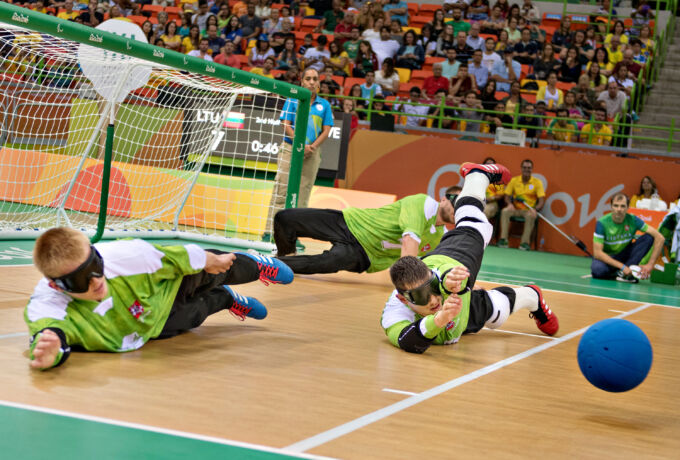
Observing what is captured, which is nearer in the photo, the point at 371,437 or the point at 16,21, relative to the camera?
the point at 371,437

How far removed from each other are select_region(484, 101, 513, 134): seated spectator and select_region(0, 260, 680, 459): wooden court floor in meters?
11.6

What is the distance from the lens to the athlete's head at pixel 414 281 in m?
5.33

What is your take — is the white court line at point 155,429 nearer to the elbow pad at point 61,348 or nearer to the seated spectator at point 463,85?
the elbow pad at point 61,348

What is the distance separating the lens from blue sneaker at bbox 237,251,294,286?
18.4ft

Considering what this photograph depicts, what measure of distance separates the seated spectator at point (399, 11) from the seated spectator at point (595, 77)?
5.74 metres

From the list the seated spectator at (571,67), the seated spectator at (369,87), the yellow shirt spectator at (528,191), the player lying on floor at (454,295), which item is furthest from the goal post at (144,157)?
the seated spectator at (571,67)

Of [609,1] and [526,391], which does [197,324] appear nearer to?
[526,391]

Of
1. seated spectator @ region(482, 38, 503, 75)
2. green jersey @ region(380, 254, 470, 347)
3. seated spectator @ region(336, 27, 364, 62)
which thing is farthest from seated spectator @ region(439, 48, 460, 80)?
green jersey @ region(380, 254, 470, 347)

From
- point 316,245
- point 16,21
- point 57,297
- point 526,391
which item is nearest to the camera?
point 57,297

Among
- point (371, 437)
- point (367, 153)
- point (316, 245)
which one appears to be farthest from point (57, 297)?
point (367, 153)

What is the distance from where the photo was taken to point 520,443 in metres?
3.78

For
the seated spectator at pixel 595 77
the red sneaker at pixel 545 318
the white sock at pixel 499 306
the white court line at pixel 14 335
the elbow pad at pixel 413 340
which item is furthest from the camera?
the seated spectator at pixel 595 77

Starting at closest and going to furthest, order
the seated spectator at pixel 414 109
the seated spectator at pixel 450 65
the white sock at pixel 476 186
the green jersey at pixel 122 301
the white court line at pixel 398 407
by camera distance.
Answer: the white court line at pixel 398 407 → the green jersey at pixel 122 301 → the white sock at pixel 476 186 → the seated spectator at pixel 414 109 → the seated spectator at pixel 450 65

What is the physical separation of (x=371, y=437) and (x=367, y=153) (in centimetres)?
1441
